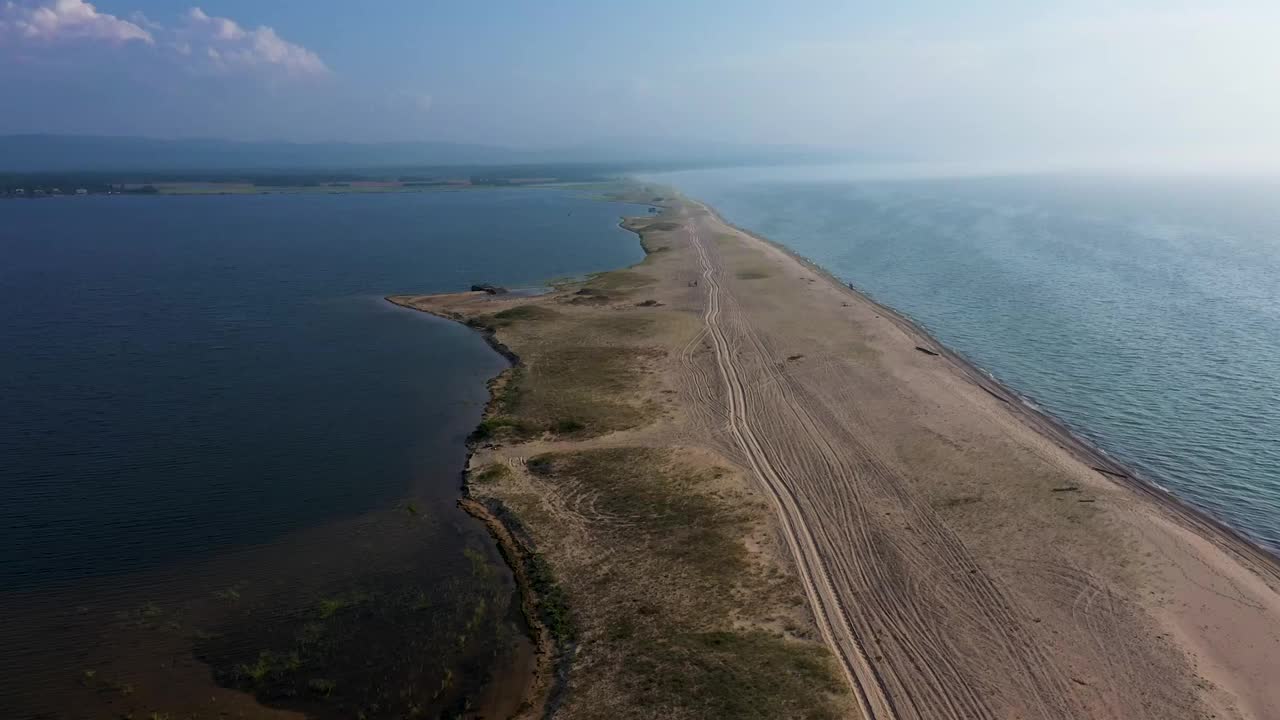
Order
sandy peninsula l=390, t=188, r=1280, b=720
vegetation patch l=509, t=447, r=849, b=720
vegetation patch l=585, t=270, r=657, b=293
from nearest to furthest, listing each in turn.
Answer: vegetation patch l=509, t=447, r=849, b=720, sandy peninsula l=390, t=188, r=1280, b=720, vegetation patch l=585, t=270, r=657, b=293

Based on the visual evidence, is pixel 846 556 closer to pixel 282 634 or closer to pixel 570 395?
pixel 282 634

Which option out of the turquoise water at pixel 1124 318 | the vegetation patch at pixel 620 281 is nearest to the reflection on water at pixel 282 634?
the turquoise water at pixel 1124 318

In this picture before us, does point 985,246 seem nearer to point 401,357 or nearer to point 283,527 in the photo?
point 401,357

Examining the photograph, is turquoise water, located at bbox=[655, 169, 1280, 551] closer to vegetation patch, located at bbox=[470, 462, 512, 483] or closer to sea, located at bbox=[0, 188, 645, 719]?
vegetation patch, located at bbox=[470, 462, 512, 483]

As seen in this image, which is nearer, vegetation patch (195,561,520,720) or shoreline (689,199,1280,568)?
vegetation patch (195,561,520,720)

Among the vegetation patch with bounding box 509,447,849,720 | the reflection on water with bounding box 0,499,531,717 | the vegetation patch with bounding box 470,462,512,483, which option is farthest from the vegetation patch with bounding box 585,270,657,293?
the reflection on water with bounding box 0,499,531,717

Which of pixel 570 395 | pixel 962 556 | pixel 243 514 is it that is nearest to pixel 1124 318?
pixel 962 556

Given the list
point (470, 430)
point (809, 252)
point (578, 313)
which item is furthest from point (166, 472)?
point (809, 252)
